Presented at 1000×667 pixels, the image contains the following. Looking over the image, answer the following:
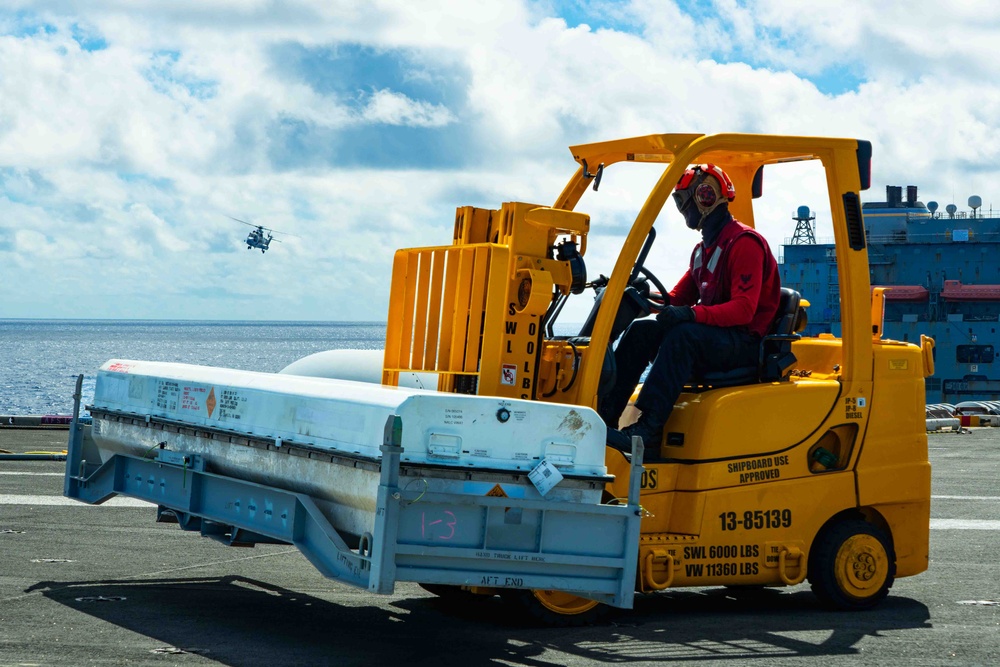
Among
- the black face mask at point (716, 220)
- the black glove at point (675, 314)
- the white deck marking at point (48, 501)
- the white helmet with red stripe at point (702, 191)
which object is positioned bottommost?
the white deck marking at point (48, 501)

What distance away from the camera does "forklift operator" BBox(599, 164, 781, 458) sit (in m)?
7.82

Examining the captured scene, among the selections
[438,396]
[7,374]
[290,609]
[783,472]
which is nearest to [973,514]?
[783,472]

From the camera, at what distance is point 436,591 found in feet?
28.1

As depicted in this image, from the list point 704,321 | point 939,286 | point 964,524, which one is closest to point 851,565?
point 704,321

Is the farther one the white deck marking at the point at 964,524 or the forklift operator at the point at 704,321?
the white deck marking at the point at 964,524

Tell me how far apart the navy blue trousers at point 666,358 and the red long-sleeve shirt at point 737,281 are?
11 cm

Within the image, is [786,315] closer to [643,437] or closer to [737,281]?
[737,281]

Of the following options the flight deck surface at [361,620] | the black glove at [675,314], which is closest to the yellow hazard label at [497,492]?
the flight deck surface at [361,620]

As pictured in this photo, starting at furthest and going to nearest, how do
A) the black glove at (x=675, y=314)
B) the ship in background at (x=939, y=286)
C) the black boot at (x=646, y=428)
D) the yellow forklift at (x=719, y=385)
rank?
1. the ship in background at (x=939, y=286)
2. the black glove at (x=675, y=314)
3. the black boot at (x=646, y=428)
4. the yellow forklift at (x=719, y=385)

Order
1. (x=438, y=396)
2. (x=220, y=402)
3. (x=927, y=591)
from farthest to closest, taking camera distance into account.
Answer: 1. (x=927, y=591)
2. (x=220, y=402)
3. (x=438, y=396)

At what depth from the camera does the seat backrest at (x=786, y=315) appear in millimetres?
8312

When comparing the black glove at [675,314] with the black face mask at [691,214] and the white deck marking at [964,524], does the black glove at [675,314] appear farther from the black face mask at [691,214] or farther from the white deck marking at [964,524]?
the white deck marking at [964,524]

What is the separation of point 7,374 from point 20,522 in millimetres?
96721

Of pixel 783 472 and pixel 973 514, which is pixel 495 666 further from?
pixel 973 514
